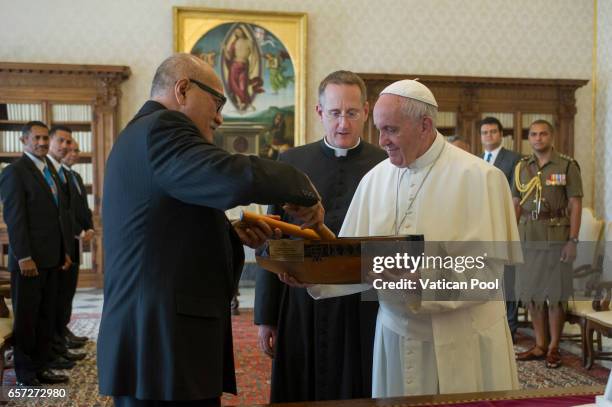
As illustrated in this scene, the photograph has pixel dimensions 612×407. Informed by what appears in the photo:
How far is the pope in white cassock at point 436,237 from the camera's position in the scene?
2289mm

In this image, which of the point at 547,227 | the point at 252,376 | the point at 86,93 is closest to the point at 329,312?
the point at 252,376

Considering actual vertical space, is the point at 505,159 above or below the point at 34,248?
above

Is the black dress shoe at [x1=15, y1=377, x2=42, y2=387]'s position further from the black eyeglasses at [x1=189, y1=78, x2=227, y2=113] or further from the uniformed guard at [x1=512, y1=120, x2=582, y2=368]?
the uniformed guard at [x1=512, y1=120, x2=582, y2=368]

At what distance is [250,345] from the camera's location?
Answer: 6332mm

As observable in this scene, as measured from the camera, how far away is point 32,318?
500 cm

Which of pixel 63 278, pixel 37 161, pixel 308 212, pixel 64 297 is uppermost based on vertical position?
pixel 37 161

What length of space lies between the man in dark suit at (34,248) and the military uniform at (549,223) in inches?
169

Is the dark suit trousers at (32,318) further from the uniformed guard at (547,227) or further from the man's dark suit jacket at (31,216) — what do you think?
the uniformed guard at (547,227)

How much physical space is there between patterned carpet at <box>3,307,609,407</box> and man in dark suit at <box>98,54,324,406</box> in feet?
9.29

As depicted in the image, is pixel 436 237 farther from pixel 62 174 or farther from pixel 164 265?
pixel 62 174

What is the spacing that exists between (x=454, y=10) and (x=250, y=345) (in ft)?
22.6

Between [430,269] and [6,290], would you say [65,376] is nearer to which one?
[6,290]

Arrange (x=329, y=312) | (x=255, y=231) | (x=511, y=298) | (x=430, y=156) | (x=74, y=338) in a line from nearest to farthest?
(x=255, y=231) < (x=430, y=156) < (x=329, y=312) < (x=74, y=338) < (x=511, y=298)

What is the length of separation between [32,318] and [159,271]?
3.74 metres
